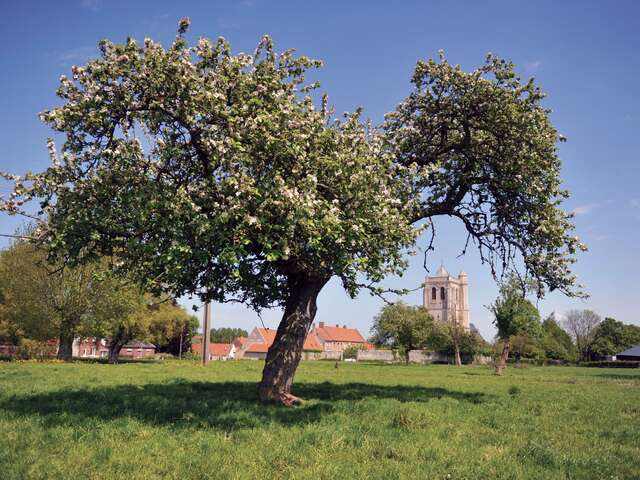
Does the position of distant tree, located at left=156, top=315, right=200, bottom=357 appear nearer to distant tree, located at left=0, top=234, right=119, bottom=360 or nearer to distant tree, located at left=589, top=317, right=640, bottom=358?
distant tree, located at left=0, top=234, right=119, bottom=360

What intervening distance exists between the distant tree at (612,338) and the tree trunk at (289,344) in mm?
147919

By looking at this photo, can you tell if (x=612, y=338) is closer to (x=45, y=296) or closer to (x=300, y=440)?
(x=45, y=296)

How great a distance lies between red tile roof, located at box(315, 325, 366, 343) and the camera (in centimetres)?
17662

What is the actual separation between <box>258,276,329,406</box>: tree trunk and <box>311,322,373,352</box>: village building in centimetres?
15352

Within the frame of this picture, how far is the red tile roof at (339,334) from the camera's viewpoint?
6954 inches

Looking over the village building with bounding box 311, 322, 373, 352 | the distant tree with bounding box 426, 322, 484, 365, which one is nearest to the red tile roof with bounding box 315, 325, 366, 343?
the village building with bounding box 311, 322, 373, 352

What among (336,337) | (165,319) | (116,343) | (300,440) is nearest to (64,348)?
(116,343)

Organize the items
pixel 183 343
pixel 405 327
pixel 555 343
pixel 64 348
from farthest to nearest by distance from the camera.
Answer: pixel 555 343 → pixel 183 343 → pixel 405 327 → pixel 64 348

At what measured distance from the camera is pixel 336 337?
180 meters

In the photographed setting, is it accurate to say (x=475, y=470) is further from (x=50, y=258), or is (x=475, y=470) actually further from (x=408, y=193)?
(x=50, y=258)

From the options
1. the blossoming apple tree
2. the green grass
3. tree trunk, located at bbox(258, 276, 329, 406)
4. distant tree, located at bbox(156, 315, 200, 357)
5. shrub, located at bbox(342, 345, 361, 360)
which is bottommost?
shrub, located at bbox(342, 345, 361, 360)

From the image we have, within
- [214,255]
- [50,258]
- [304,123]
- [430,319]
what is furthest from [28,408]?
[430,319]

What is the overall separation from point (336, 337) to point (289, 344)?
167 meters

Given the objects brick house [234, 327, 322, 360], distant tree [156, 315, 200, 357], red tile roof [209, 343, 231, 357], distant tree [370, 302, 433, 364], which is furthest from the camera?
red tile roof [209, 343, 231, 357]
